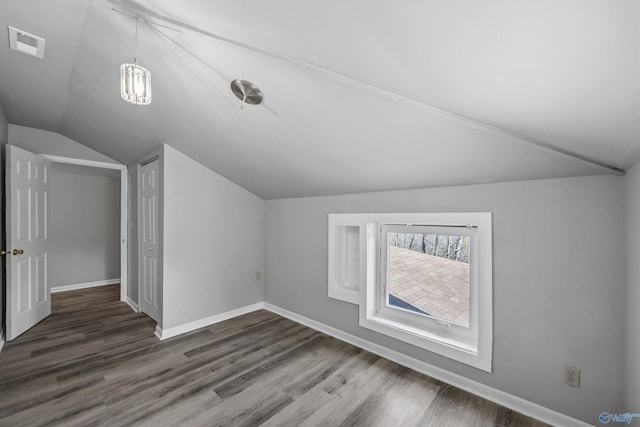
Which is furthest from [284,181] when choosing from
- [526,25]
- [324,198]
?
[526,25]

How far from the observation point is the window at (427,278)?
74.5 inches

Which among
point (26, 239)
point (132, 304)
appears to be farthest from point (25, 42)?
point (132, 304)

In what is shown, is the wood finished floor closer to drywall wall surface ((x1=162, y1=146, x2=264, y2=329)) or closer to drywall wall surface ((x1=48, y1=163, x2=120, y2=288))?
drywall wall surface ((x1=162, y1=146, x2=264, y2=329))

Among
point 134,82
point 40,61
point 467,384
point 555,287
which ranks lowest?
point 467,384

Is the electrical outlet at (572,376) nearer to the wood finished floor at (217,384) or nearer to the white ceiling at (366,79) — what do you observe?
the wood finished floor at (217,384)

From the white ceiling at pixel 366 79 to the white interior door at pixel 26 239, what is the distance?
2.40 feet

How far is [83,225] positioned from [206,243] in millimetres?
3296

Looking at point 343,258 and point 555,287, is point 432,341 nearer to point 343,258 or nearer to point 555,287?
point 555,287

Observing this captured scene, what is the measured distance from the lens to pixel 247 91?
164 cm

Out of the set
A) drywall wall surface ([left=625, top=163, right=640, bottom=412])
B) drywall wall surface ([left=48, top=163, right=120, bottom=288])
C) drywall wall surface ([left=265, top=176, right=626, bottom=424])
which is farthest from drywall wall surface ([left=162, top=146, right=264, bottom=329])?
drywall wall surface ([left=625, top=163, right=640, bottom=412])

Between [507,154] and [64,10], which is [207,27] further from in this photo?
[507,154]

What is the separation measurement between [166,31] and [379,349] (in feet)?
9.05

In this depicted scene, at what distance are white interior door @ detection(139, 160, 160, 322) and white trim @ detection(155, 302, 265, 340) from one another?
26cm

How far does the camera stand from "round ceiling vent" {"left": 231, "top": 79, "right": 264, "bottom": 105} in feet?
5.22
